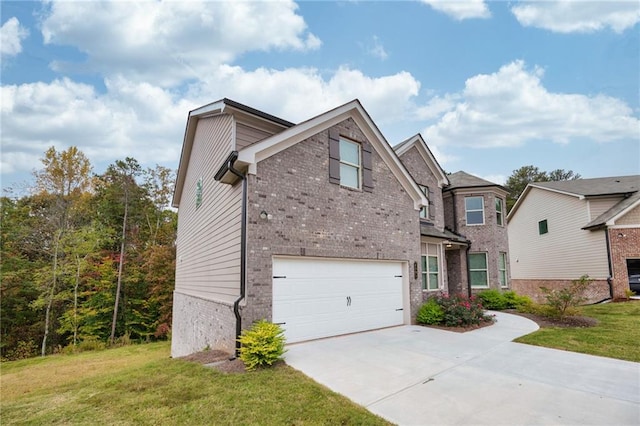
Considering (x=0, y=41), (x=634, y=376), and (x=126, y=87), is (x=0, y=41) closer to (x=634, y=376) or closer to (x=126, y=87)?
(x=126, y=87)

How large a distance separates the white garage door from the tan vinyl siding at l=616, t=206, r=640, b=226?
45.4ft

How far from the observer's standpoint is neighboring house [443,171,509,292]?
49.8 ft

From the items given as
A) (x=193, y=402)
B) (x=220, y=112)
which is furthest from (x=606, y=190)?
(x=193, y=402)

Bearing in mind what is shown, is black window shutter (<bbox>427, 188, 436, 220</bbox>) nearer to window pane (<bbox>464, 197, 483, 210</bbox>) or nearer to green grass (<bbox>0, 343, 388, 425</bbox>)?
window pane (<bbox>464, 197, 483, 210</bbox>)

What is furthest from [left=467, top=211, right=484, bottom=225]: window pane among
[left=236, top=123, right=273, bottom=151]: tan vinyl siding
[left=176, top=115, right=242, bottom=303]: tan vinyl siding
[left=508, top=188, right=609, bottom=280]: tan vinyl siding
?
[left=176, top=115, right=242, bottom=303]: tan vinyl siding

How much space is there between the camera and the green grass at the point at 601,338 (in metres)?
6.49

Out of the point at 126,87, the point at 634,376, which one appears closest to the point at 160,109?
the point at 126,87

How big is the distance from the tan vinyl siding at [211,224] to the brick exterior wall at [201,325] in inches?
11.9

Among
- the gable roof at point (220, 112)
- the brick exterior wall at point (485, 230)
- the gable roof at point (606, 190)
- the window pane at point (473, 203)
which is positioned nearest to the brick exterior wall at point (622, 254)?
the gable roof at point (606, 190)

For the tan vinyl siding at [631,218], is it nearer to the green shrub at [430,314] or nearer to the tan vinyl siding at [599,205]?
the tan vinyl siding at [599,205]

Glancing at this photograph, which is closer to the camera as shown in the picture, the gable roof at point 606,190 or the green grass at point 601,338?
the green grass at point 601,338

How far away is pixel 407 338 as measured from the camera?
8008 mm

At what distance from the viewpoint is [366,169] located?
9.63 m

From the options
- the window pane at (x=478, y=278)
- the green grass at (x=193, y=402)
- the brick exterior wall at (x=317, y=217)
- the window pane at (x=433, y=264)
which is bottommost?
the green grass at (x=193, y=402)
